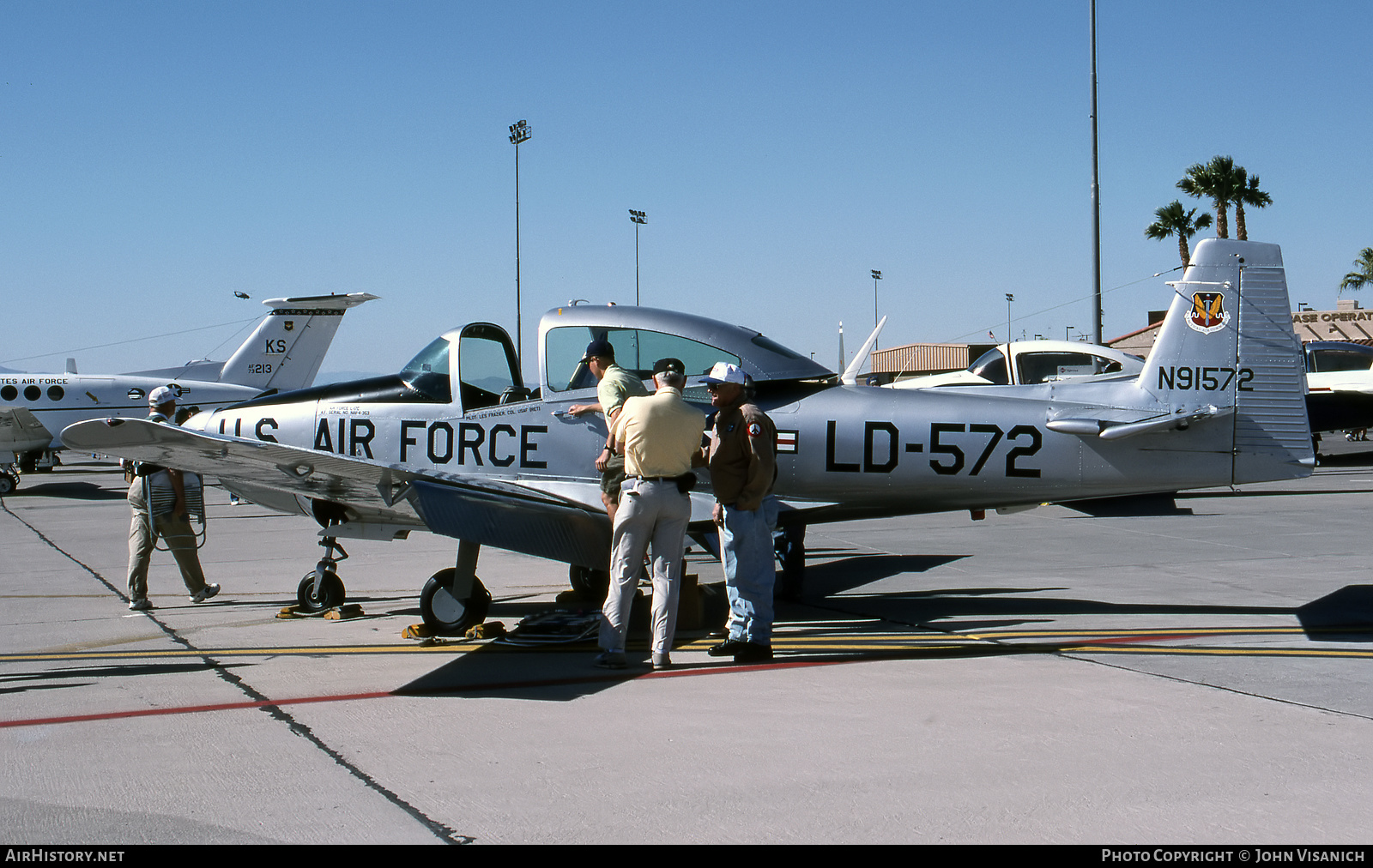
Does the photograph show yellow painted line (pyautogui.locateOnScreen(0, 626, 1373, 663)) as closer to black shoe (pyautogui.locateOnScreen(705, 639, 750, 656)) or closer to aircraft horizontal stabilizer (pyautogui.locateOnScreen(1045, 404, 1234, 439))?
black shoe (pyautogui.locateOnScreen(705, 639, 750, 656))

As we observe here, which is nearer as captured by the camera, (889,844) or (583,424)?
(889,844)

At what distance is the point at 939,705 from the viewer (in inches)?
217

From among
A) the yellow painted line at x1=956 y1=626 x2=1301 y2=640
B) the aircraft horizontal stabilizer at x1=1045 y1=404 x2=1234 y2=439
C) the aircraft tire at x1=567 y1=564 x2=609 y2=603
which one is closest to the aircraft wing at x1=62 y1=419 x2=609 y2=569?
the aircraft tire at x1=567 y1=564 x2=609 y2=603

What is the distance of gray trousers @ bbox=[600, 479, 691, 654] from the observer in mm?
6379

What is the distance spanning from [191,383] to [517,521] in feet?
90.2

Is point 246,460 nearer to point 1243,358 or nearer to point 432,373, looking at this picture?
point 432,373

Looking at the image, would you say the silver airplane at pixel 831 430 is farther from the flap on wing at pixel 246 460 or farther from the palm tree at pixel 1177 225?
the palm tree at pixel 1177 225

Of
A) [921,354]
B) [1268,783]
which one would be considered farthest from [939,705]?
[921,354]

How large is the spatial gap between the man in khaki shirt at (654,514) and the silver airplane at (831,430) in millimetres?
996

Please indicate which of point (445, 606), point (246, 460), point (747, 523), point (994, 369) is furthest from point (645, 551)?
point (994, 369)

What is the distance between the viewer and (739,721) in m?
5.26

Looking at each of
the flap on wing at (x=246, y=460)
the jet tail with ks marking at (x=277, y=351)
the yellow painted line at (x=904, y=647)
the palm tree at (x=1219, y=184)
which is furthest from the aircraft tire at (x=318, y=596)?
the palm tree at (x=1219, y=184)

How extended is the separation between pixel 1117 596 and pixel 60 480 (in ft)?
94.4

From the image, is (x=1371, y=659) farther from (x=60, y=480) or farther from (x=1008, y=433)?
(x=60, y=480)
